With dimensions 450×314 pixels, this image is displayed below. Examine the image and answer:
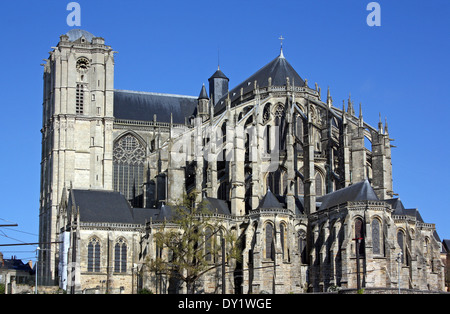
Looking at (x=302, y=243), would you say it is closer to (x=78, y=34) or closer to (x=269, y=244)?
(x=269, y=244)

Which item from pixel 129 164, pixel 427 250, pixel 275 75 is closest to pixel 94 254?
pixel 129 164

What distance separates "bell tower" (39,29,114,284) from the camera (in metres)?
77.0

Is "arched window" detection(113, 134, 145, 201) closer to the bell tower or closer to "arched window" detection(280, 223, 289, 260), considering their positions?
the bell tower

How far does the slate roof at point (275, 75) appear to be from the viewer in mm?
77000

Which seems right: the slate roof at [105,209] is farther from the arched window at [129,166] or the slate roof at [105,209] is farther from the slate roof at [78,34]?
the slate roof at [78,34]

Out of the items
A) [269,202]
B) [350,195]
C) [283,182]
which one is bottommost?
[269,202]

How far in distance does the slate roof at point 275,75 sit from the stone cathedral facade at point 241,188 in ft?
0.70

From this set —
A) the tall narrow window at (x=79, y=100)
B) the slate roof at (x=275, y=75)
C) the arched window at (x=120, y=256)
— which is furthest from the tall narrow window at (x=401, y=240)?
the tall narrow window at (x=79, y=100)

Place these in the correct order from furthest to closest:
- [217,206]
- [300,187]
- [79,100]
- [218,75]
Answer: [218,75] → [79,100] → [300,187] → [217,206]

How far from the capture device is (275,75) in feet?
255

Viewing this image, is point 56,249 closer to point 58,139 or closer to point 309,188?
point 58,139

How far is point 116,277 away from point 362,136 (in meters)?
23.1

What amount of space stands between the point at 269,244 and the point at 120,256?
487 inches

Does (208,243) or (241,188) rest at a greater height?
(241,188)
